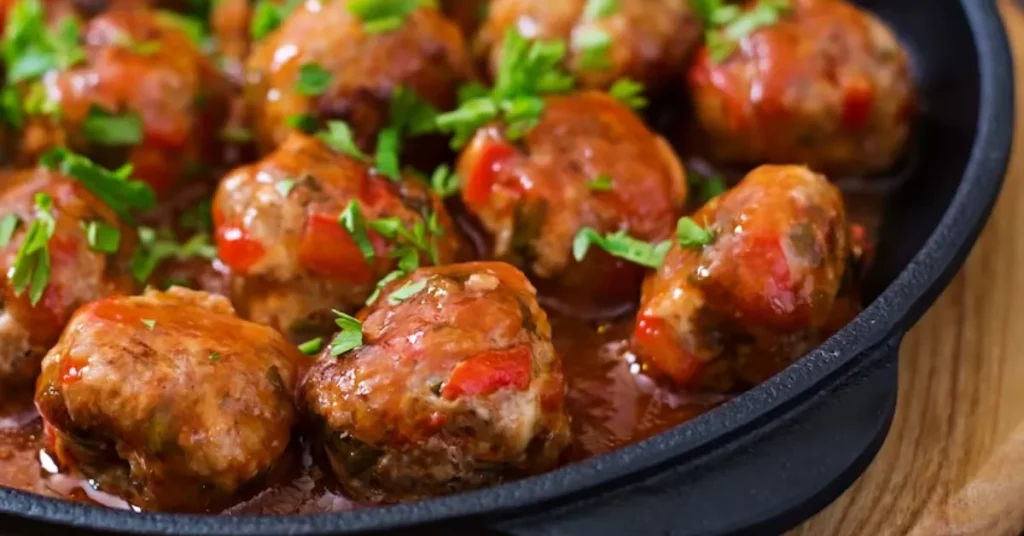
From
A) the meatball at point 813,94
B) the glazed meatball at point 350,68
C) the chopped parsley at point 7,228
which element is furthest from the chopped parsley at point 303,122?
the meatball at point 813,94

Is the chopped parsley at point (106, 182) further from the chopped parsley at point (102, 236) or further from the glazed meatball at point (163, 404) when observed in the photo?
the glazed meatball at point (163, 404)

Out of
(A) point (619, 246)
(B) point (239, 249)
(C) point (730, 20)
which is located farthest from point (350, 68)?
(C) point (730, 20)

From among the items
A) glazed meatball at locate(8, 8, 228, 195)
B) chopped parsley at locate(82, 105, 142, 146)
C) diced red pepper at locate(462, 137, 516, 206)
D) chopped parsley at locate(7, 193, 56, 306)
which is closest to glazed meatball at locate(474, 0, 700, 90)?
diced red pepper at locate(462, 137, 516, 206)

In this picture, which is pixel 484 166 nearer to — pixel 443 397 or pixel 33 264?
pixel 443 397

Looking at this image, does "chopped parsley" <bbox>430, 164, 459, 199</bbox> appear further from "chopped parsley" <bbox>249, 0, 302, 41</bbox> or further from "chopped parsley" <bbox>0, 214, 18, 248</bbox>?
"chopped parsley" <bbox>0, 214, 18, 248</bbox>

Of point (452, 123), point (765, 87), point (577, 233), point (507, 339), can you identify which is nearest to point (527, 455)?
point (507, 339)
